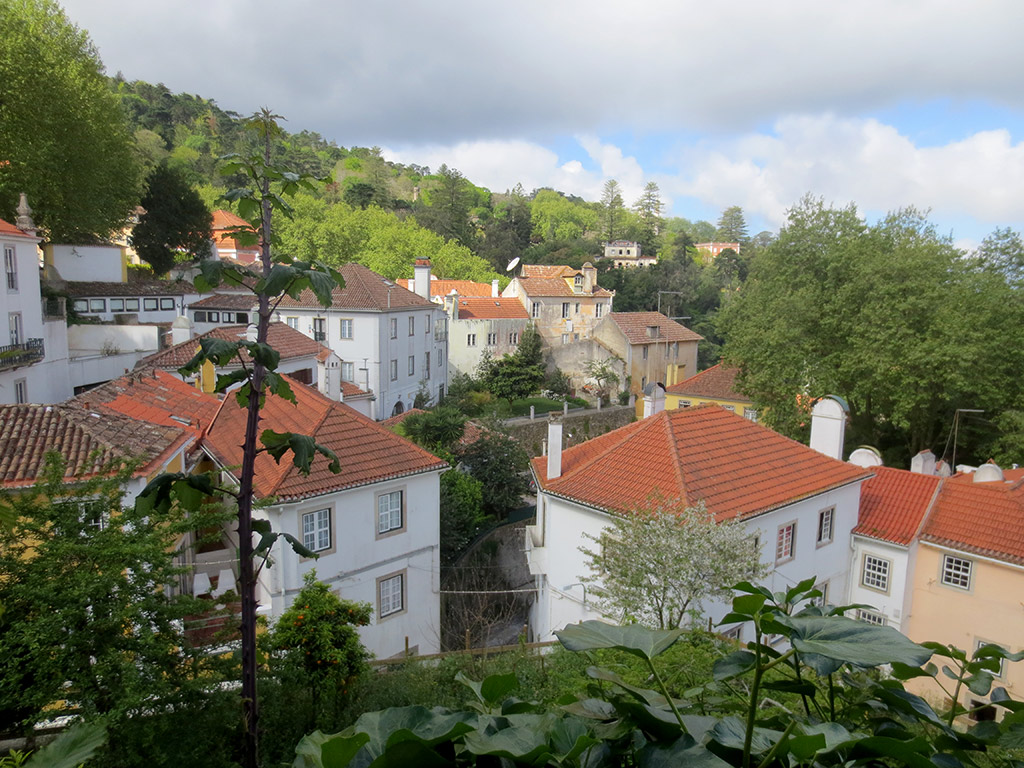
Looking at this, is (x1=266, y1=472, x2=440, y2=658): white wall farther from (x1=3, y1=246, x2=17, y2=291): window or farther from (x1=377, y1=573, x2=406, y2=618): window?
(x1=3, y1=246, x2=17, y2=291): window

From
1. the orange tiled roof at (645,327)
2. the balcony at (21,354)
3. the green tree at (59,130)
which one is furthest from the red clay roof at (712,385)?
the green tree at (59,130)

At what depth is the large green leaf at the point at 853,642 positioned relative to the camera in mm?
1631

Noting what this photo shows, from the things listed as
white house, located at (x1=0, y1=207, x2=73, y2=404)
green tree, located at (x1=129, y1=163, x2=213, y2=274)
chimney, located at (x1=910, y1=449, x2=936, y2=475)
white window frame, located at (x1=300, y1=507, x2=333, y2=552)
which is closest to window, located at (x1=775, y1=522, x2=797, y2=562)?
chimney, located at (x1=910, y1=449, x2=936, y2=475)

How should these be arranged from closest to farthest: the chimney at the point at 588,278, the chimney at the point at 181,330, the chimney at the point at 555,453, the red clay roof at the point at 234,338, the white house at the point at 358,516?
the white house at the point at 358,516, the chimney at the point at 555,453, the red clay roof at the point at 234,338, the chimney at the point at 181,330, the chimney at the point at 588,278

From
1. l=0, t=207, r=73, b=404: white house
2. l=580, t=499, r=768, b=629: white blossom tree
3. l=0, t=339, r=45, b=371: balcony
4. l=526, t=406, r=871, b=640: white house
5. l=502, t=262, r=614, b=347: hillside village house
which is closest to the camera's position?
l=580, t=499, r=768, b=629: white blossom tree

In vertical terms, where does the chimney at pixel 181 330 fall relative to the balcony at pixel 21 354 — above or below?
above

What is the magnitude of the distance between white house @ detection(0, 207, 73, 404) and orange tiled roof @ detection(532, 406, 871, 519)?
1663 cm

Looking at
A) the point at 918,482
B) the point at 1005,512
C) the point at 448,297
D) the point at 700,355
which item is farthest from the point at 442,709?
the point at 700,355

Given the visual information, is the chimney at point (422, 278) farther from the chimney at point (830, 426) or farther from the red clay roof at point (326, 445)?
the chimney at point (830, 426)

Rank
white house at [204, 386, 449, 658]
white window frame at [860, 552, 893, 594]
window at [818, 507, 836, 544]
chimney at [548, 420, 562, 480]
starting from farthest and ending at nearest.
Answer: white window frame at [860, 552, 893, 594]
window at [818, 507, 836, 544]
chimney at [548, 420, 562, 480]
white house at [204, 386, 449, 658]

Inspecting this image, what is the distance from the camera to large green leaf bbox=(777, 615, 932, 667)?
1.63 meters

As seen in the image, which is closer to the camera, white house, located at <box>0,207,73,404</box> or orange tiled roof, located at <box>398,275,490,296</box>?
white house, located at <box>0,207,73,404</box>

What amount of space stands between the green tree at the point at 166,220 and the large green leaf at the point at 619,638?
4230 cm

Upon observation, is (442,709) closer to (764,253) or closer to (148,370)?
(148,370)
